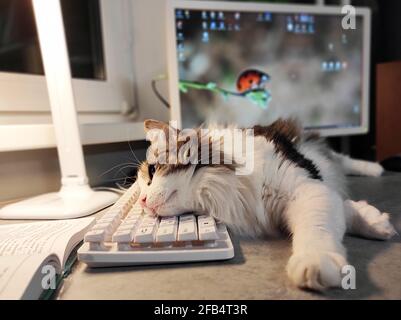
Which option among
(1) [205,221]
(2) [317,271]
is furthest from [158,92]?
(2) [317,271]

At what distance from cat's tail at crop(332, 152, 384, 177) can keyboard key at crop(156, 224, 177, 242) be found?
86 cm

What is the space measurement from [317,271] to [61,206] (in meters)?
0.66

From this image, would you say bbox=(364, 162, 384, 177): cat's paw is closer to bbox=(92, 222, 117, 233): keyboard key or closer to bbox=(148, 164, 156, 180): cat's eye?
bbox=(148, 164, 156, 180): cat's eye

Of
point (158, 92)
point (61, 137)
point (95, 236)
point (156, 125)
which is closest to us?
point (95, 236)

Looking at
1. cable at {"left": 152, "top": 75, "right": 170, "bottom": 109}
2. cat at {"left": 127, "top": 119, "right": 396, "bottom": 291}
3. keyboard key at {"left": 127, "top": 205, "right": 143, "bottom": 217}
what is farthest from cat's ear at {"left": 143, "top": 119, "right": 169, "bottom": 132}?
cable at {"left": 152, "top": 75, "right": 170, "bottom": 109}

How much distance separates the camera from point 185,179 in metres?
0.63

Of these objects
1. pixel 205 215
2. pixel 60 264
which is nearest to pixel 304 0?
pixel 205 215

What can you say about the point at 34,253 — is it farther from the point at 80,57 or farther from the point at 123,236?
the point at 80,57

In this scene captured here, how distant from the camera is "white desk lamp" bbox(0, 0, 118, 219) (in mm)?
797

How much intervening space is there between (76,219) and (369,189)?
87cm

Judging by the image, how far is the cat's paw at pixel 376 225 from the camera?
1.78 feet

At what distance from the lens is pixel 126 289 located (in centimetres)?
41

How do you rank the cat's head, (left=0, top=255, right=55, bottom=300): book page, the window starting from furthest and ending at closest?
the window
the cat's head
(left=0, top=255, right=55, bottom=300): book page
